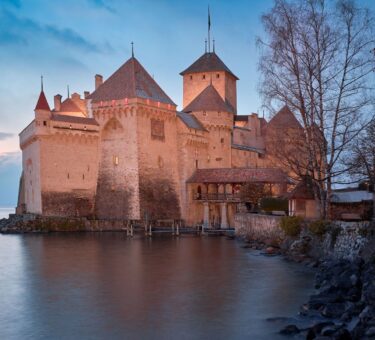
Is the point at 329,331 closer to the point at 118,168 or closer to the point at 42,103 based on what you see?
the point at 118,168

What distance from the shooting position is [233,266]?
2255 centimetres

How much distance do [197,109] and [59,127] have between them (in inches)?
524

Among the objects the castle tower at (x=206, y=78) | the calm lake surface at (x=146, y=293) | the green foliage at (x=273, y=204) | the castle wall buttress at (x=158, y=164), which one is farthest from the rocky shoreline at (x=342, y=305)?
the castle tower at (x=206, y=78)

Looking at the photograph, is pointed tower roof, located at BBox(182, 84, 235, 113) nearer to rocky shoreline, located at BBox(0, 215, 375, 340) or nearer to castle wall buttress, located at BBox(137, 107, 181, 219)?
castle wall buttress, located at BBox(137, 107, 181, 219)

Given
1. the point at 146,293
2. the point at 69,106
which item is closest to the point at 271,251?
the point at 146,293

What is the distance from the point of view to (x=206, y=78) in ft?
179

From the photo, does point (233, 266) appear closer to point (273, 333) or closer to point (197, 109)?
point (273, 333)

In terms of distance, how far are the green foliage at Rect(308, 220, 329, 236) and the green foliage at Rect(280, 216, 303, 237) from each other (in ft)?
8.41

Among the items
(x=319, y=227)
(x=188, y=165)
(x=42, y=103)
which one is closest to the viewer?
(x=319, y=227)

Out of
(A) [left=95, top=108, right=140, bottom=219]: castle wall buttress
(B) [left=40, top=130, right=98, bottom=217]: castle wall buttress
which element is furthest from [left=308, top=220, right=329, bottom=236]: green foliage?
(B) [left=40, top=130, right=98, bottom=217]: castle wall buttress

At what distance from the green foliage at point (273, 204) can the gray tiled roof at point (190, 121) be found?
11766mm

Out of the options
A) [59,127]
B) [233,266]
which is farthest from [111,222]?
[233,266]

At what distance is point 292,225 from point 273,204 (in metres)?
10.8

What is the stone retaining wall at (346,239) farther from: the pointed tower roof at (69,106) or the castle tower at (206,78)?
the castle tower at (206,78)
